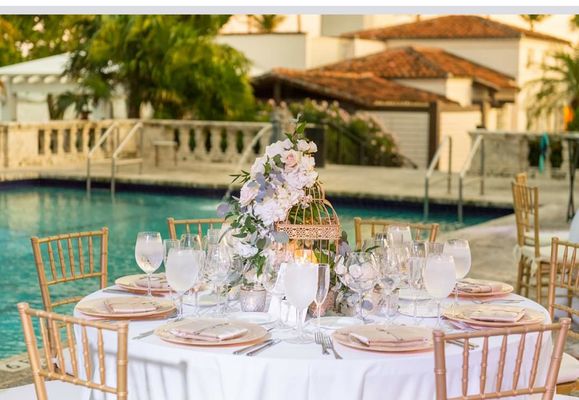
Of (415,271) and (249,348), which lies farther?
(415,271)

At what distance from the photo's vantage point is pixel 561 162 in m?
17.2

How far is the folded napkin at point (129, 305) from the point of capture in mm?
3812

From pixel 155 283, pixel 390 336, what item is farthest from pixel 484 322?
pixel 155 283

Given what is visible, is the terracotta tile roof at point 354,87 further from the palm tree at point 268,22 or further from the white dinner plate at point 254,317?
the white dinner plate at point 254,317

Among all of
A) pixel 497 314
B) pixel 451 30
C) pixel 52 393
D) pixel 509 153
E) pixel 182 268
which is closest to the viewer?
pixel 182 268

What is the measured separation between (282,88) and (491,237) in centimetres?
1876

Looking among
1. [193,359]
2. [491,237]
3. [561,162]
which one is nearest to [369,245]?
[193,359]

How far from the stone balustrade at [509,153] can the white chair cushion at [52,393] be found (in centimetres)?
1339

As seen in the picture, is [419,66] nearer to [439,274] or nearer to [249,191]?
[249,191]

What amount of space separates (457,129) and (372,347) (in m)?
27.8

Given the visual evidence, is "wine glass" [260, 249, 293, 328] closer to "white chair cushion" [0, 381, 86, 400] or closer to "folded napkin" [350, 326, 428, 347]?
"folded napkin" [350, 326, 428, 347]

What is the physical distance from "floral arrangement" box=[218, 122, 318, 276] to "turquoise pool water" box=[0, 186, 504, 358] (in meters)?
4.70

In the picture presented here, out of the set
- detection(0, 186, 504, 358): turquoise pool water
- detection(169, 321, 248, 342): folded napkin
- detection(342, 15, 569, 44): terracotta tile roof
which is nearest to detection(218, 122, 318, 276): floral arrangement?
detection(169, 321, 248, 342): folded napkin

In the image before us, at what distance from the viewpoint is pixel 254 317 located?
12.6ft
